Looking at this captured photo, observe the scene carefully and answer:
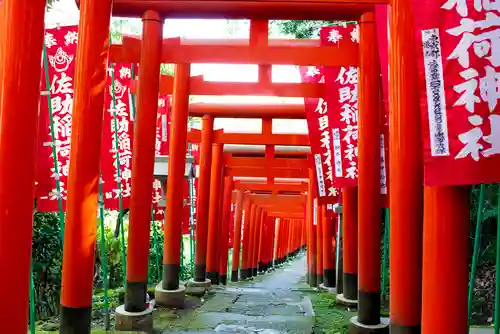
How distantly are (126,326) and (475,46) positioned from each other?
17.8ft

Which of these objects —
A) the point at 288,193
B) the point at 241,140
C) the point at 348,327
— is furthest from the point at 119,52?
Answer: the point at 288,193

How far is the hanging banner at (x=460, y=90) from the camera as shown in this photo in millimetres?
2834

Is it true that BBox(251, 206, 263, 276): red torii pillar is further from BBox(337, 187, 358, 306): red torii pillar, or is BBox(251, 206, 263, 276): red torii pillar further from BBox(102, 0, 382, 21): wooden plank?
BBox(102, 0, 382, 21): wooden plank

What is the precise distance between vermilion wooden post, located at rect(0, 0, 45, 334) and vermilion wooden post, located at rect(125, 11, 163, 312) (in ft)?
10.2

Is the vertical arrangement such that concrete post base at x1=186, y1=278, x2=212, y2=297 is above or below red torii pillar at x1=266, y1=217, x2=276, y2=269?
above

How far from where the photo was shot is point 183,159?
348 inches

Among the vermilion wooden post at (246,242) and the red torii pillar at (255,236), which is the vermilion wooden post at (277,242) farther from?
the vermilion wooden post at (246,242)

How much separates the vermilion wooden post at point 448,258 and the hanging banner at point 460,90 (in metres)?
0.22

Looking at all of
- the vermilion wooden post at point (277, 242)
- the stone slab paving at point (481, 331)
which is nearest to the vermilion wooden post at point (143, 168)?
the stone slab paving at point (481, 331)

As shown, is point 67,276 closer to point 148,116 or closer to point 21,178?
point 21,178

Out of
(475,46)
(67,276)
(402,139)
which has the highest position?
(475,46)

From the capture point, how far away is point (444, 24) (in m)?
2.96

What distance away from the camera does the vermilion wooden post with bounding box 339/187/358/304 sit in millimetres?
8320

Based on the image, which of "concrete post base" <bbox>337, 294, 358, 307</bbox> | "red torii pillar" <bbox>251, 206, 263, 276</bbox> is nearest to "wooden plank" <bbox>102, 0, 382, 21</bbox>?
"concrete post base" <bbox>337, 294, 358, 307</bbox>
